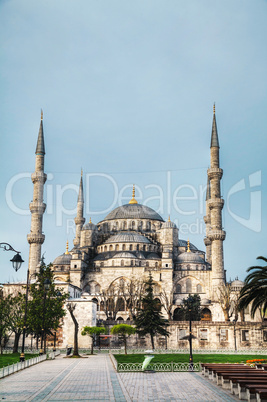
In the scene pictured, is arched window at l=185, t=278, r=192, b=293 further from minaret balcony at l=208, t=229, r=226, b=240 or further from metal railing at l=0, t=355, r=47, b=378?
metal railing at l=0, t=355, r=47, b=378

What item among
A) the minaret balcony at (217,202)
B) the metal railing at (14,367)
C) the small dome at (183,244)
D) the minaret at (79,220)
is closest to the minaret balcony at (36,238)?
the minaret at (79,220)

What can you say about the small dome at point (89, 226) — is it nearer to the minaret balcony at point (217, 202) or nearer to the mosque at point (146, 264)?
the mosque at point (146, 264)

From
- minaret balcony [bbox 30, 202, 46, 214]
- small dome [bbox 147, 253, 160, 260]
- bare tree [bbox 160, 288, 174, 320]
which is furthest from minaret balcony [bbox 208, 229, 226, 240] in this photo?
minaret balcony [bbox 30, 202, 46, 214]

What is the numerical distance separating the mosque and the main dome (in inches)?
9.1

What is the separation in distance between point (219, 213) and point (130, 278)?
12855 mm

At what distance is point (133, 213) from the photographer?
6694 centimetres

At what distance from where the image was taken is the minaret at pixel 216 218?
4856cm

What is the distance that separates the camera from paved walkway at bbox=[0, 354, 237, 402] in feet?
35.6

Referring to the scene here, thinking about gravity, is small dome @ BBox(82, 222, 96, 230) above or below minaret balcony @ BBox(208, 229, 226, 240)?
above

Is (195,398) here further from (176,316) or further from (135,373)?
(176,316)

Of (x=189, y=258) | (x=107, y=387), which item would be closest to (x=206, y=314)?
(x=189, y=258)

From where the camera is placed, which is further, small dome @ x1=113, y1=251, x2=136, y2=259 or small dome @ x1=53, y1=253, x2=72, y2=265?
small dome @ x1=53, y1=253, x2=72, y2=265

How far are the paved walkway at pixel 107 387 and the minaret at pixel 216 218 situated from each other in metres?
32.8

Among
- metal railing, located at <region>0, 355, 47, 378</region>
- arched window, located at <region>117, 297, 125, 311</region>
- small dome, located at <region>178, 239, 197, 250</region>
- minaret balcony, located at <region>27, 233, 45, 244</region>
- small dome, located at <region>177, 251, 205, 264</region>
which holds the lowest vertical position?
metal railing, located at <region>0, 355, 47, 378</region>
